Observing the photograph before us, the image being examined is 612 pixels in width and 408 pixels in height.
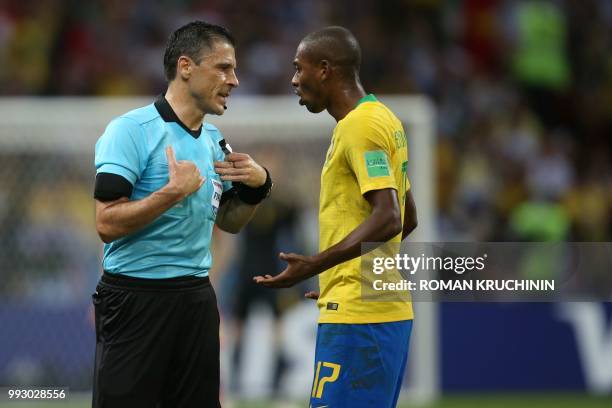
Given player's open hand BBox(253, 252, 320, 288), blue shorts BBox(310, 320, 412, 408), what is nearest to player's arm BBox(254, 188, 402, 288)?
player's open hand BBox(253, 252, 320, 288)

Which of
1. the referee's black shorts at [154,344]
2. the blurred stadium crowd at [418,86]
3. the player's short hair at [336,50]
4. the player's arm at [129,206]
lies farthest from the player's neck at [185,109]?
the blurred stadium crowd at [418,86]

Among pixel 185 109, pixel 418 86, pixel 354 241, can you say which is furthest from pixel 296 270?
pixel 418 86

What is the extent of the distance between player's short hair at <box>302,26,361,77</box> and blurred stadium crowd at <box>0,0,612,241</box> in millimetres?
6213

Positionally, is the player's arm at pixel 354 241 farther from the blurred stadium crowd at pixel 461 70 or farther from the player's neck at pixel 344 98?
the blurred stadium crowd at pixel 461 70

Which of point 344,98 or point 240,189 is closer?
point 344,98

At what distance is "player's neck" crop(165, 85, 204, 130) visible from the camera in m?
5.03

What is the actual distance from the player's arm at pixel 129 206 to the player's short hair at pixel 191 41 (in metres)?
0.61

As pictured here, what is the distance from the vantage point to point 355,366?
4812 mm

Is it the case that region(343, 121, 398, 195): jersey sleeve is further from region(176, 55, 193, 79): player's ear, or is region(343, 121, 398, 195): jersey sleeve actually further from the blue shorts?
region(176, 55, 193, 79): player's ear

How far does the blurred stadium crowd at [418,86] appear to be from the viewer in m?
9.98

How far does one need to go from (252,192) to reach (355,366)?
97cm

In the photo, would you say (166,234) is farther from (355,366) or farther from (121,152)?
(355,366)

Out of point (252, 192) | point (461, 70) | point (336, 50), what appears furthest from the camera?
point (461, 70)

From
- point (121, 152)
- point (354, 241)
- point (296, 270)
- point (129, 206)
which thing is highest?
point (121, 152)
